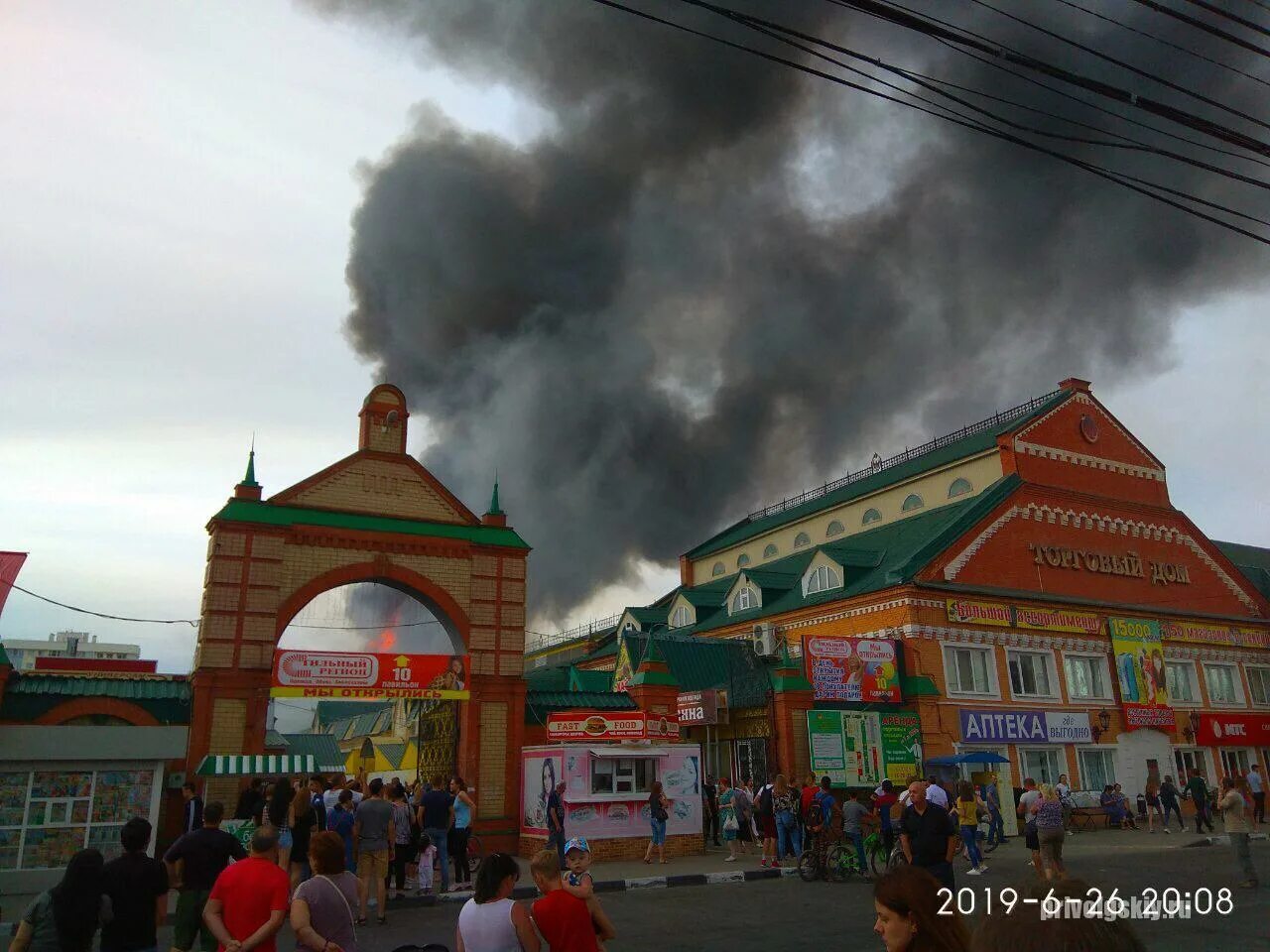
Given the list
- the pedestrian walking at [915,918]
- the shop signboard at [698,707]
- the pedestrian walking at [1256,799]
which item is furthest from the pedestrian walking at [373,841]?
the pedestrian walking at [1256,799]

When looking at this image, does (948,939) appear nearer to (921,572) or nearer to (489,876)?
(489,876)

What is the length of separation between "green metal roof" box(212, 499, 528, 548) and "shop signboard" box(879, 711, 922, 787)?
12718 millimetres

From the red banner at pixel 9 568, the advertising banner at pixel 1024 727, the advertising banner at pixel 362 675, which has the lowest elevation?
the advertising banner at pixel 1024 727

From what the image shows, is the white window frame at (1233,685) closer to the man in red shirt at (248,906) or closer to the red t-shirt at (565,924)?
the red t-shirt at (565,924)

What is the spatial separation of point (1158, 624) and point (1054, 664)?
256 inches

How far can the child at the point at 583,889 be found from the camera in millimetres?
6043

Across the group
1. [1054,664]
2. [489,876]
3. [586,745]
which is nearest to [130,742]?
[586,745]

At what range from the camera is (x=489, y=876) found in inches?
227

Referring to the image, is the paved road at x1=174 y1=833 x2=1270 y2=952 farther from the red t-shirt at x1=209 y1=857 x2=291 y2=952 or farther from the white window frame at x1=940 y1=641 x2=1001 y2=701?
the white window frame at x1=940 y1=641 x2=1001 y2=701

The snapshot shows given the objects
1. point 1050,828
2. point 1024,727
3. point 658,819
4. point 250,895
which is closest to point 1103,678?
point 1024,727

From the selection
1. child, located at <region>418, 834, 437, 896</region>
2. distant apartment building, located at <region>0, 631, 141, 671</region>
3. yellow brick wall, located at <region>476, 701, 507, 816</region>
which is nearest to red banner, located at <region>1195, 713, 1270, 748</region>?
yellow brick wall, located at <region>476, 701, 507, 816</region>

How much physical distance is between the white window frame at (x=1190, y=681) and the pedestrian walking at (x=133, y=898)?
3735cm

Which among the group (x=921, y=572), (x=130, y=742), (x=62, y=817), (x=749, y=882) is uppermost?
(x=921, y=572)

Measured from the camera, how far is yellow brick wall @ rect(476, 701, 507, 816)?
2269 cm
